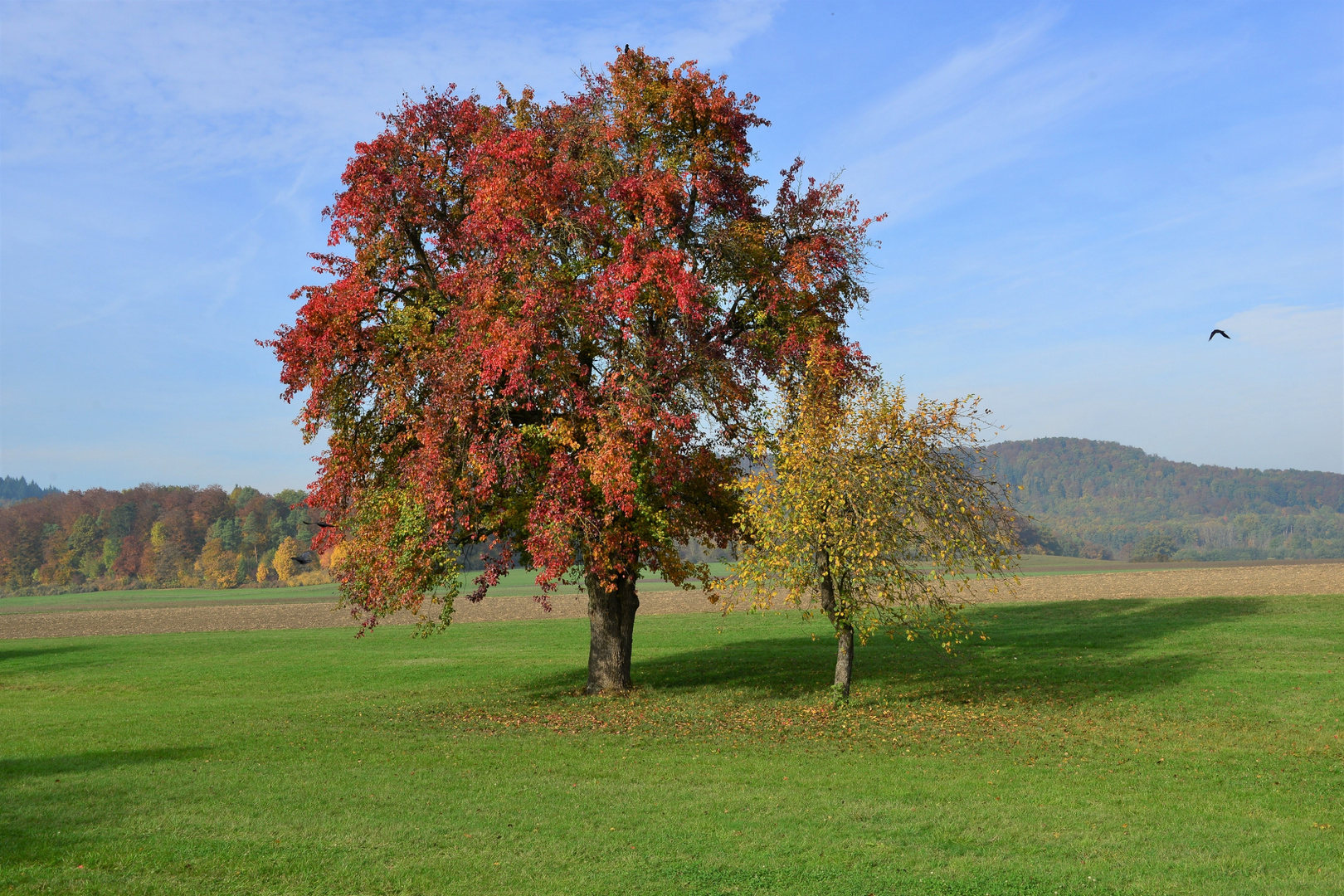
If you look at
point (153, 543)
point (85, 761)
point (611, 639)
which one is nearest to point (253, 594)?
point (153, 543)

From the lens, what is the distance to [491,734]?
20.0m

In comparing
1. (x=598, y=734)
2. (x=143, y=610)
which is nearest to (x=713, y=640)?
(x=598, y=734)

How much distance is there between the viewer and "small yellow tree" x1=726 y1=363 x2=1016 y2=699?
20.1 meters

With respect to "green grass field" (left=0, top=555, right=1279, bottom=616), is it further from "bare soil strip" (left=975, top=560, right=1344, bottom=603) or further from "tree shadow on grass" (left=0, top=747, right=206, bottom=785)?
"tree shadow on grass" (left=0, top=747, right=206, bottom=785)

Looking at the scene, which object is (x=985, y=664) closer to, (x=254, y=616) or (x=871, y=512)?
(x=871, y=512)

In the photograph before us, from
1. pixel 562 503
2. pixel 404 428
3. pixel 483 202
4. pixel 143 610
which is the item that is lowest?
pixel 143 610

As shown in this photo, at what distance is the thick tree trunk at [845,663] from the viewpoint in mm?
22250

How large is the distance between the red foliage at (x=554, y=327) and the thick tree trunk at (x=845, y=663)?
3857 millimetres

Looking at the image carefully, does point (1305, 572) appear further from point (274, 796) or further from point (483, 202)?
point (274, 796)

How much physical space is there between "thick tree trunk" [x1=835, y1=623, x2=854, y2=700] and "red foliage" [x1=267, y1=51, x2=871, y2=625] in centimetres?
386

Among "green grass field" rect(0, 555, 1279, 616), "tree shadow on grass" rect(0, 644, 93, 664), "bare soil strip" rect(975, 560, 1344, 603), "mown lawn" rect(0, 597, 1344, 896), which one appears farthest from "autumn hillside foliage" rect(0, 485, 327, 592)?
"mown lawn" rect(0, 597, 1344, 896)

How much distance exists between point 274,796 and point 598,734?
7.13m

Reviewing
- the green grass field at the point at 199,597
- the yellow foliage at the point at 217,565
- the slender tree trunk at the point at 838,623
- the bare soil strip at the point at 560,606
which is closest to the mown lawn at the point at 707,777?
the slender tree trunk at the point at 838,623

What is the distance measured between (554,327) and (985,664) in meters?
17.3
